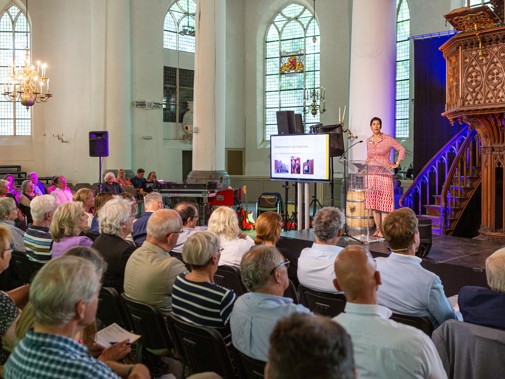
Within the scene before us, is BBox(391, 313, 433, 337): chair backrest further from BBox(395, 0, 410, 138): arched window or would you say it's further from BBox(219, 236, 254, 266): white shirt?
BBox(395, 0, 410, 138): arched window

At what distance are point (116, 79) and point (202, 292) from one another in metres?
14.1

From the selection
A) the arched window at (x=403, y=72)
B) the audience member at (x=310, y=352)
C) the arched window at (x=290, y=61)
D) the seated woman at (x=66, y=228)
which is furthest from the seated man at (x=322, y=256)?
the arched window at (x=290, y=61)

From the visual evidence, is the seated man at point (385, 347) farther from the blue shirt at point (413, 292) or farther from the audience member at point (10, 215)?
the audience member at point (10, 215)

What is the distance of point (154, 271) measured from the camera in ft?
10.9

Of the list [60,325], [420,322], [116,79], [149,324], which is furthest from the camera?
[116,79]

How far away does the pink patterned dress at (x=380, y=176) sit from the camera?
287 inches

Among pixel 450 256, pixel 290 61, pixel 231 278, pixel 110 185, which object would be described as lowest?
pixel 450 256

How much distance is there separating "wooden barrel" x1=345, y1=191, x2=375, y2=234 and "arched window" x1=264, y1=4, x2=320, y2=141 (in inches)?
433

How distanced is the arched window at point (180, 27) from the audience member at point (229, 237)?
14522 mm

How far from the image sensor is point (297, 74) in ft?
61.2

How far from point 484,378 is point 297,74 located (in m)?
17.0

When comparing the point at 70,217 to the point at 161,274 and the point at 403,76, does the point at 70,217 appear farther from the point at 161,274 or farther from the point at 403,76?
the point at 403,76

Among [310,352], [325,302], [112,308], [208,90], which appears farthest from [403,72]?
[310,352]

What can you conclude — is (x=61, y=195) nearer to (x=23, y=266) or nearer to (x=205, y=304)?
(x=23, y=266)
